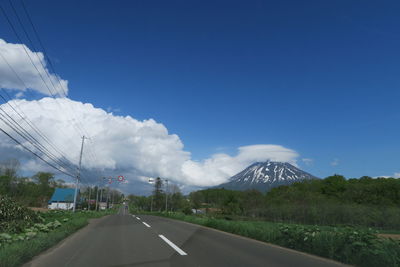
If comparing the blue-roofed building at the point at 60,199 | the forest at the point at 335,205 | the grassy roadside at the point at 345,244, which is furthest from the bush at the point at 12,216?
the blue-roofed building at the point at 60,199

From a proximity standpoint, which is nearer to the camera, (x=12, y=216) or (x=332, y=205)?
(x=12, y=216)

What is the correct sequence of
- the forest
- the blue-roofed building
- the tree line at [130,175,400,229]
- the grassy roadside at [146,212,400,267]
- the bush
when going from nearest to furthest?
the grassy roadside at [146,212,400,267]
the bush
the forest
the tree line at [130,175,400,229]
the blue-roofed building

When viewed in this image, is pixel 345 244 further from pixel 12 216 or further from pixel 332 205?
pixel 332 205

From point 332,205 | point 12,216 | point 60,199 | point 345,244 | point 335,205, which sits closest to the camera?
point 345,244

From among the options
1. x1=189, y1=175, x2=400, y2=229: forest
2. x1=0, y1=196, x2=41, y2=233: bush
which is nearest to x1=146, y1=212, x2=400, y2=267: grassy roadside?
x1=0, y1=196, x2=41, y2=233: bush

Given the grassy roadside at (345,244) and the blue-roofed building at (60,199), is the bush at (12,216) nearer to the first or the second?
the grassy roadside at (345,244)

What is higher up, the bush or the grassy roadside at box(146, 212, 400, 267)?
the bush

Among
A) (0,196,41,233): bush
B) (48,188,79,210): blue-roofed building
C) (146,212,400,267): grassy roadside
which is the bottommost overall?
(146,212,400,267): grassy roadside

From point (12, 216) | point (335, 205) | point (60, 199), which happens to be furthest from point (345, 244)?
point (60, 199)

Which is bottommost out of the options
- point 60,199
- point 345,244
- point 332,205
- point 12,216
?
point 345,244

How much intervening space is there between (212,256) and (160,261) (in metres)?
1.74

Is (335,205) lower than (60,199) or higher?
lower

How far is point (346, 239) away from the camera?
8.88m

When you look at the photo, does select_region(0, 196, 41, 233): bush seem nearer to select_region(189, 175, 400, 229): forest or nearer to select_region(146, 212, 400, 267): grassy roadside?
select_region(146, 212, 400, 267): grassy roadside
